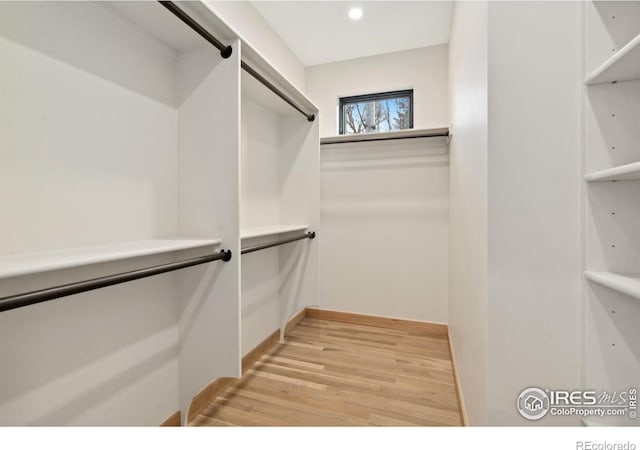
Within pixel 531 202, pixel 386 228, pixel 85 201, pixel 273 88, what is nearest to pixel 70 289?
pixel 85 201

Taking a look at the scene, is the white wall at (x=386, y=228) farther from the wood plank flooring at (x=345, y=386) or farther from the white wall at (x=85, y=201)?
the white wall at (x=85, y=201)

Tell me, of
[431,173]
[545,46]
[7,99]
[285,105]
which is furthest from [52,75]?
[431,173]

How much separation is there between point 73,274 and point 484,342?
1454 mm

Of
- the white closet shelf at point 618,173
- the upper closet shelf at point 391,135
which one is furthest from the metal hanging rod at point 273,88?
the white closet shelf at point 618,173

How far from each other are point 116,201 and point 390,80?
252cm

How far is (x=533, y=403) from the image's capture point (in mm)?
936

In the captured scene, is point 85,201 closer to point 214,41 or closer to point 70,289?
point 70,289

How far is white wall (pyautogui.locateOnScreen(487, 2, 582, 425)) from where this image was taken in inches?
35.5

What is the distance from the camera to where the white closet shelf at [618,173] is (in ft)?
2.27

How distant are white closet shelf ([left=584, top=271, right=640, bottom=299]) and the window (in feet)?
7.18

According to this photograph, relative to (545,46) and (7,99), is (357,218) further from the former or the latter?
(7,99)

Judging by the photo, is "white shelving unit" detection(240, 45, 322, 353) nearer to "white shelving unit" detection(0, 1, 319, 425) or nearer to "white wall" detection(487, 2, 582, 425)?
"white shelving unit" detection(0, 1, 319, 425)

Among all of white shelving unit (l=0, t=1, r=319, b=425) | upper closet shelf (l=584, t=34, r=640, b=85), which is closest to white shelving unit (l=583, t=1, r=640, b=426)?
upper closet shelf (l=584, t=34, r=640, b=85)

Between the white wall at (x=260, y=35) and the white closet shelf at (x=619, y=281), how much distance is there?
1.84 metres
